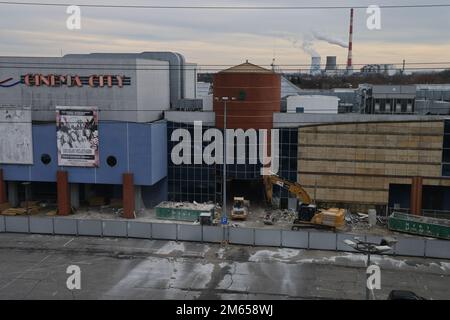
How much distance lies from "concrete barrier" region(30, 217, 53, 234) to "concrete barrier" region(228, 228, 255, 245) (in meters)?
12.3

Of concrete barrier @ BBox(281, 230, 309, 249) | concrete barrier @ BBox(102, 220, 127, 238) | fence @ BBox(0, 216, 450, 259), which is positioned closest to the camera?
fence @ BBox(0, 216, 450, 259)

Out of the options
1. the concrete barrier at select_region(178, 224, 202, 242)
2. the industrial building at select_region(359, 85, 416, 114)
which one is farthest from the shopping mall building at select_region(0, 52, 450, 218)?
the concrete barrier at select_region(178, 224, 202, 242)

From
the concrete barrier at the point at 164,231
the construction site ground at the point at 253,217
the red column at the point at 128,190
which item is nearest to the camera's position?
the concrete barrier at the point at 164,231

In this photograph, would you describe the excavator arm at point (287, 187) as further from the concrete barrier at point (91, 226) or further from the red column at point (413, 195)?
the concrete barrier at point (91, 226)

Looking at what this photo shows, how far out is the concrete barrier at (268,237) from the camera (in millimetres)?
30453

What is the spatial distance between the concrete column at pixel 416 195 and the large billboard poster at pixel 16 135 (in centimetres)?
2895

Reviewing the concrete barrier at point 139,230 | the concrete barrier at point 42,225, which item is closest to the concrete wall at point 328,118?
the concrete barrier at point 139,230

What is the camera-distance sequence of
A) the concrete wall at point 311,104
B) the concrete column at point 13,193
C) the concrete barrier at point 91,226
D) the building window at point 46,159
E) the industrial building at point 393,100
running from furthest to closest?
the concrete wall at point 311,104, the concrete column at point 13,193, the industrial building at point 393,100, the building window at point 46,159, the concrete barrier at point 91,226

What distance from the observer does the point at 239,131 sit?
38.1 meters

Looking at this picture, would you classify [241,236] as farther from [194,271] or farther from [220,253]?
[194,271]

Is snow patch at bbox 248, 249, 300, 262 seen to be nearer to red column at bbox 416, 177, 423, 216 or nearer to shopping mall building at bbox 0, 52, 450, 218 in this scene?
shopping mall building at bbox 0, 52, 450, 218

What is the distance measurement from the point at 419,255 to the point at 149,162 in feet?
63.8

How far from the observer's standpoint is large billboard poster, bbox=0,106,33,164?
36.7 metres

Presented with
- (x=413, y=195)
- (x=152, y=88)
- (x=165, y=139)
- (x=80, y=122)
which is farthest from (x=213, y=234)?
(x=413, y=195)
